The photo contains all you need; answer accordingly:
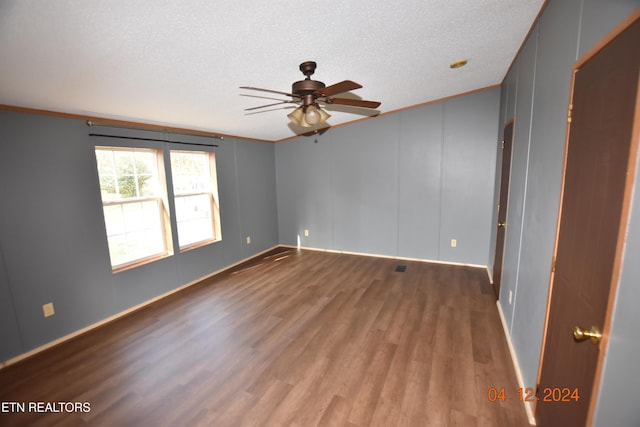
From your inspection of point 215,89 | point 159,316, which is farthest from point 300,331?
point 215,89

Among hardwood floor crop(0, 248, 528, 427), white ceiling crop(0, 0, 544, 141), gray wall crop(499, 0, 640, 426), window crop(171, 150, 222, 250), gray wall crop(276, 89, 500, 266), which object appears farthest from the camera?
gray wall crop(276, 89, 500, 266)

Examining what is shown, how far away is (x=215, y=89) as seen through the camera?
8.50ft

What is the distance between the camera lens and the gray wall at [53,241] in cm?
241

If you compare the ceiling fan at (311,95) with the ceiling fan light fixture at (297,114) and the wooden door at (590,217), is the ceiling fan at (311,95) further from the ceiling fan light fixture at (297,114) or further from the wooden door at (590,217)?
the wooden door at (590,217)

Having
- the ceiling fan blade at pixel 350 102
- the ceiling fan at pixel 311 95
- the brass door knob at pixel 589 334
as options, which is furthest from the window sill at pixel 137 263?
the brass door knob at pixel 589 334

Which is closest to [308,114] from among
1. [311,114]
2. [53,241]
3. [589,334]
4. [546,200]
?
[311,114]

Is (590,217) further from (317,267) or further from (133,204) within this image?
(133,204)

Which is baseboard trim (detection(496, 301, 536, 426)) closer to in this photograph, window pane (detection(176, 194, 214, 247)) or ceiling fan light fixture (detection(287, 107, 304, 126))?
ceiling fan light fixture (detection(287, 107, 304, 126))

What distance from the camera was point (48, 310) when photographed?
265 cm

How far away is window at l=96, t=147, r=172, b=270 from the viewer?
10.4 ft

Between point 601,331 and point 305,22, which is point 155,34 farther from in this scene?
point 601,331

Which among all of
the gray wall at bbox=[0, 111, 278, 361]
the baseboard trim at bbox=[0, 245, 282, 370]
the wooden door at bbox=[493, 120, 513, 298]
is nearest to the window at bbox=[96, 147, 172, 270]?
the gray wall at bbox=[0, 111, 278, 361]

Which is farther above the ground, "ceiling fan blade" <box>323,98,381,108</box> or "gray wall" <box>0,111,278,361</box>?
"ceiling fan blade" <box>323,98,381,108</box>
